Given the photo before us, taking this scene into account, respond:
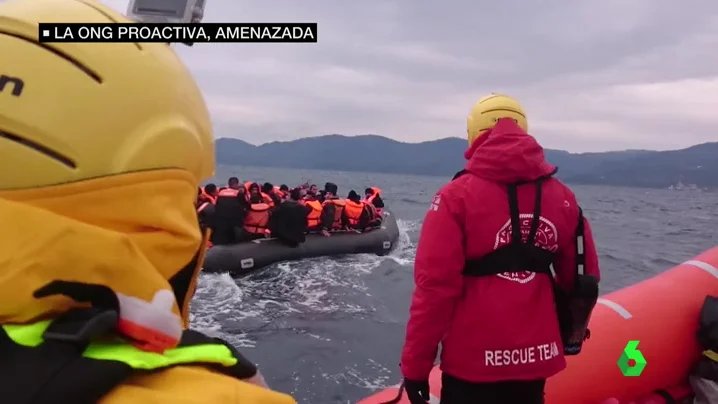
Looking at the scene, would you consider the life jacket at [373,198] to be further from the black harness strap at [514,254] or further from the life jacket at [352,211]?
the black harness strap at [514,254]

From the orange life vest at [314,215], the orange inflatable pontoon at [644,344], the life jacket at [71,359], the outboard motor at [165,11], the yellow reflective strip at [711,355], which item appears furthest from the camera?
the orange life vest at [314,215]

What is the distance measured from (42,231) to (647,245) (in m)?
19.4

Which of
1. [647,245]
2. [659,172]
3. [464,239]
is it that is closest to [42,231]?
[464,239]

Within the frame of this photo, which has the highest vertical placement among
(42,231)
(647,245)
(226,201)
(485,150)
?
(485,150)

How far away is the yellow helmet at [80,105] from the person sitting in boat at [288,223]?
9.44m

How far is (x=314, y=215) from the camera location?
11695 millimetres

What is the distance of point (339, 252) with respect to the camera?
11578 millimetres

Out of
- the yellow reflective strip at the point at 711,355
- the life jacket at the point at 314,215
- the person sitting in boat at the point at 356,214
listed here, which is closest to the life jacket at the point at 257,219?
the life jacket at the point at 314,215

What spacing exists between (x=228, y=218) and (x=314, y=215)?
7.19 feet

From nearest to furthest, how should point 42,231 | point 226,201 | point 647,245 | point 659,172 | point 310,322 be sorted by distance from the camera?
1. point 42,231
2. point 310,322
3. point 226,201
4. point 647,245
5. point 659,172

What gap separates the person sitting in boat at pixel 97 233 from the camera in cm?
72

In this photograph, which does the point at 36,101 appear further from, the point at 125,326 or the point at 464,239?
the point at 464,239

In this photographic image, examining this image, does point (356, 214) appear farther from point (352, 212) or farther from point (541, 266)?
point (541, 266)

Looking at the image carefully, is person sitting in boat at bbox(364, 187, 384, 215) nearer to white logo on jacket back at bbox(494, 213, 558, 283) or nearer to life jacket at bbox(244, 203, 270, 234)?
life jacket at bbox(244, 203, 270, 234)
